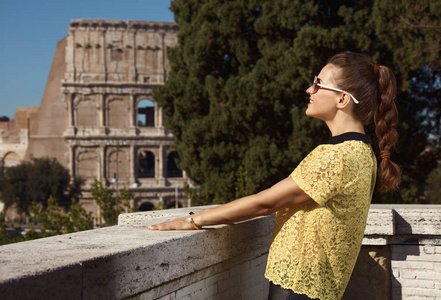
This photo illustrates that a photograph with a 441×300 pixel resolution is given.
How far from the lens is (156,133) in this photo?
35000 millimetres

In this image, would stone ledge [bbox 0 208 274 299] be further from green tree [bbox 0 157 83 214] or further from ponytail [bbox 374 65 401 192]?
green tree [bbox 0 157 83 214]

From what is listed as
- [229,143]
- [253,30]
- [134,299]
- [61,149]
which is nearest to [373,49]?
[253,30]

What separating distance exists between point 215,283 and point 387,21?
8759mm

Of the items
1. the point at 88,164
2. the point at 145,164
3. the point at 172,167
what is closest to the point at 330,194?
the point at 88,164

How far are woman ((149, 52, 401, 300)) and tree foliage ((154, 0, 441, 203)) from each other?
831 centimetres

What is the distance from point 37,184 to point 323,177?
3227 cm

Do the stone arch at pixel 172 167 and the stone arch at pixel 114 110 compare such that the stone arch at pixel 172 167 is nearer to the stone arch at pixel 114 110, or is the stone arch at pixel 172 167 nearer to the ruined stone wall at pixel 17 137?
the stone arch at pixel 114 110

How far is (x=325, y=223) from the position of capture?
64.4 inches

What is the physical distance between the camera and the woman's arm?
63.9 inches

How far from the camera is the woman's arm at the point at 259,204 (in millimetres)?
1623

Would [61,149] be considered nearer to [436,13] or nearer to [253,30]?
[253,30]

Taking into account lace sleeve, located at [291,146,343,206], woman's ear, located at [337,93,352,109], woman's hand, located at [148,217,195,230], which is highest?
woman's ear, located at [337,93,352,109]

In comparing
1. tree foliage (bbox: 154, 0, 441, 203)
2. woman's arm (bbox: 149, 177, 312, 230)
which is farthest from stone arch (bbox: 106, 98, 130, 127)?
woman's arm (bbox: 149, 177, 312, 230)

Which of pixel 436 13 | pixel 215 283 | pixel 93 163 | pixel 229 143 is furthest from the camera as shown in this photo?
pixel 93 163
